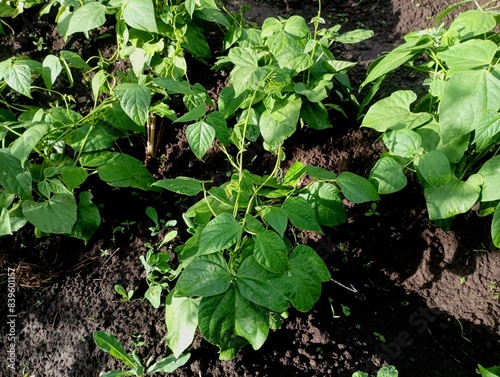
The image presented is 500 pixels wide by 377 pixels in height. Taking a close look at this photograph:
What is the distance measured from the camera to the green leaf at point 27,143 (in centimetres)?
124

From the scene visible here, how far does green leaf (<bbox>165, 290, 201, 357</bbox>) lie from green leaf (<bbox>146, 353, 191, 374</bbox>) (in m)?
0.03

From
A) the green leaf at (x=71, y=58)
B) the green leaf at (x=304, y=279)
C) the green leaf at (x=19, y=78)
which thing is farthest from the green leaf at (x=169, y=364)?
the green leaf at (x=71, y=58)

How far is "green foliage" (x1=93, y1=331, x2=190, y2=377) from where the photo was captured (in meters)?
1.19

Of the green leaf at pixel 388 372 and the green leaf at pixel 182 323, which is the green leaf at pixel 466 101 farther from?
the green leaf at pixel 182 323

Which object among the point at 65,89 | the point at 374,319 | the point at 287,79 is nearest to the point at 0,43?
the point at 65,89

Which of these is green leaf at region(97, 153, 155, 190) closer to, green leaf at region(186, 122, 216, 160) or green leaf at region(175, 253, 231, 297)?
green leaf at region(186, 122, 216, 160)

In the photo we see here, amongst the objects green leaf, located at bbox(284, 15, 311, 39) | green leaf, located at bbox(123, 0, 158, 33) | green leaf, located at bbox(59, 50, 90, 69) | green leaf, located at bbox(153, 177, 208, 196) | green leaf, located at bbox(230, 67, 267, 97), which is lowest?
green leaf, located at bbox(153, 177, 208, 196)

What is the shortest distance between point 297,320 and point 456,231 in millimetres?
559

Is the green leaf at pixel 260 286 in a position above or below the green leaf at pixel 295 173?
below

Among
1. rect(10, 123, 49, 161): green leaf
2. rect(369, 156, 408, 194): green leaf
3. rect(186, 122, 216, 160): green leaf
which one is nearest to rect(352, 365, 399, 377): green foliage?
rect(369, 156, 408, 194): green leaf

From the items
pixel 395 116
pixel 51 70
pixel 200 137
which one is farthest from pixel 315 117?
pixel 51 70

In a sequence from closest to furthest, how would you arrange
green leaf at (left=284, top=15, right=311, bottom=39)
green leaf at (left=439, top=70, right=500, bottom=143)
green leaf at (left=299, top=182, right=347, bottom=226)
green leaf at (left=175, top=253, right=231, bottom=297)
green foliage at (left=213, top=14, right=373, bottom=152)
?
green leaf at (left=175, top=253, right=231, bottom=297)
green leaf at (left=439, top=70, right=500, bottom=143)
green leaf at (left=299, top=182, right=347, bottom=226)
green foliage at (left=213, top=14, right=373, bottom=152)
green leaf at (left=284, top=15, right=311, bottom=39)

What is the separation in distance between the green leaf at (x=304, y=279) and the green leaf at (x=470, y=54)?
1.98 feet

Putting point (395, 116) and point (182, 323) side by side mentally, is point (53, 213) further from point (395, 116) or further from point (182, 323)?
point (395, 116)
